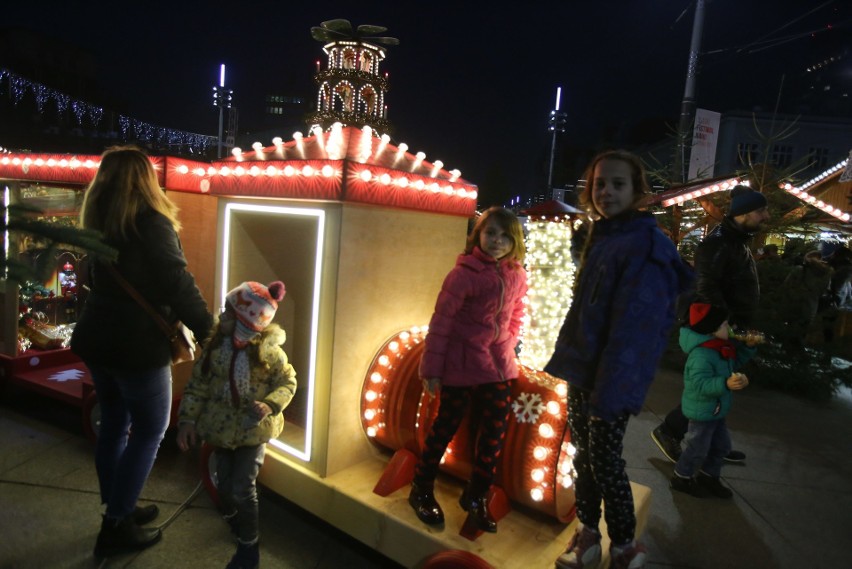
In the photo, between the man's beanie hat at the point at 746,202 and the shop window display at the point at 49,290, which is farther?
the shop window display at the point at 49,290

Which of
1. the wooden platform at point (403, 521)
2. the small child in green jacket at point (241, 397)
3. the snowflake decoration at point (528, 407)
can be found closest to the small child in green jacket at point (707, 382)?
the wooden platform at point (403, 521)

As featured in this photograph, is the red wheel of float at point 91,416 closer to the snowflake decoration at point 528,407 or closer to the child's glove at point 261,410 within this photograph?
the child's glove at point 261,410

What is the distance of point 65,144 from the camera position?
21438 mm

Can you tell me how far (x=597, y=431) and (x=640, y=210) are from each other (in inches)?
39.6

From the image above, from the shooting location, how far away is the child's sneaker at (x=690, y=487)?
396 centimetres

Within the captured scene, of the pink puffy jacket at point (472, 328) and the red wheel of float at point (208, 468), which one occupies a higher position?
the pink puffy jacket at point (472, 328)

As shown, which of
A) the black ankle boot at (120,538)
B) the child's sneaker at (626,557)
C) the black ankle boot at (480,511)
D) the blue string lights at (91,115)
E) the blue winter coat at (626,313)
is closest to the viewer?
the blue winter coat at (626,313)

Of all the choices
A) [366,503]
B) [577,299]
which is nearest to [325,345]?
[366,503]

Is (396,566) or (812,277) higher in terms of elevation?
(812,277)

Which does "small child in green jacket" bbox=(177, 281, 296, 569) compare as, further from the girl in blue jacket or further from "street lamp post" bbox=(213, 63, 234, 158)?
"street lamp post" bbox=(213, 63, 234, 158)

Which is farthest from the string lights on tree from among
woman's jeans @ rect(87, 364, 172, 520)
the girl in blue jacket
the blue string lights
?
the blue string lights

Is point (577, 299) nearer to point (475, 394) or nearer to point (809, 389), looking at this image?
point (475, 394)

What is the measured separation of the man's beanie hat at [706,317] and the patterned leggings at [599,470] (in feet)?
6.03

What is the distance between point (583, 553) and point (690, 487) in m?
2.04
